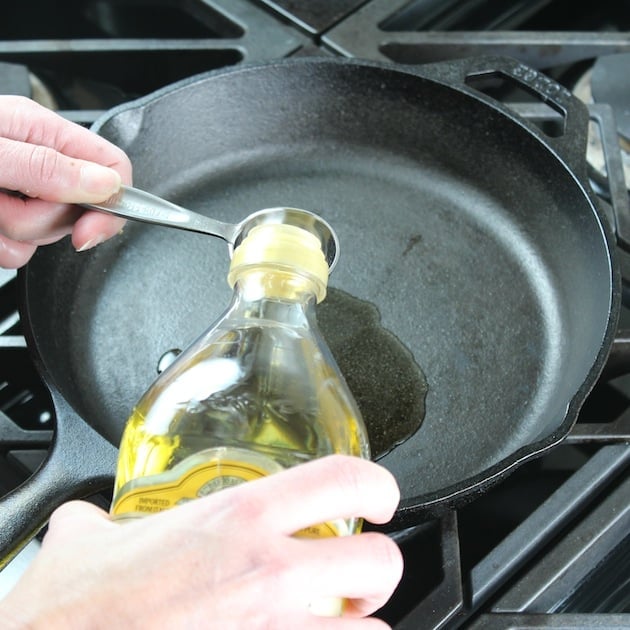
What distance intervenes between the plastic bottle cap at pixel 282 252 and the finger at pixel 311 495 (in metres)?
0.16

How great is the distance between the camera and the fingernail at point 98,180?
54cm

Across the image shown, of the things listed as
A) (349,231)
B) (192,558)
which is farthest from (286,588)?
(349,231)

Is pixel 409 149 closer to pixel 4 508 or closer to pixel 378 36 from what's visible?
pixel 378 36

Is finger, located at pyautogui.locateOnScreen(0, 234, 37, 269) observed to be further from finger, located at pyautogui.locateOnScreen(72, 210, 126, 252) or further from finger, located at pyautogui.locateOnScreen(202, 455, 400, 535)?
finger, located at pyautogui.locateOnScreen(202, 455, 400, 535)

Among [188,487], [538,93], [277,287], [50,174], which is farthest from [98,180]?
[538,93]

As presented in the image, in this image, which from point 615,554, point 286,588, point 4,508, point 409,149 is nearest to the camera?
point 286,588

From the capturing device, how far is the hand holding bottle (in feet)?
1.10

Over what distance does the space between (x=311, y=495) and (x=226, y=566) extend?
0.05 metres

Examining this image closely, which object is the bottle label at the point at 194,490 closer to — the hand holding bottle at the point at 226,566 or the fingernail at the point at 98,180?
the hand holding bottle at the point at 226,566

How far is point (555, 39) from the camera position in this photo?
0.83 metres

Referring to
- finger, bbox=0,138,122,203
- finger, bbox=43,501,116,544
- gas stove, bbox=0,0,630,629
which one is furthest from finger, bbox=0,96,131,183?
finger, bbox=43,501,116,544

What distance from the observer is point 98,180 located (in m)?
0.54

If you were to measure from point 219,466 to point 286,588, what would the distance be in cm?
8

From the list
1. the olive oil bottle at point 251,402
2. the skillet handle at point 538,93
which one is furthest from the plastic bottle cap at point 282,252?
the skillet handle at point 538,93
